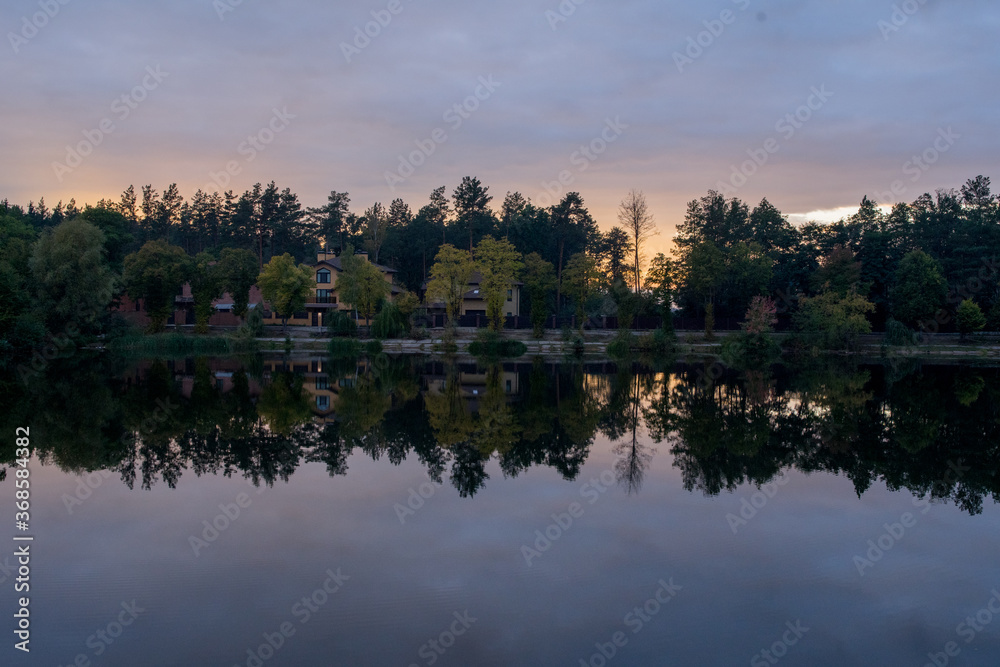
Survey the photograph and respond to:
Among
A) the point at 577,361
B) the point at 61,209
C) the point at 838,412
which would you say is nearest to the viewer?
the point at 838,412

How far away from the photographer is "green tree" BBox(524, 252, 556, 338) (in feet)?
196

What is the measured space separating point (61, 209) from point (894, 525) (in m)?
139

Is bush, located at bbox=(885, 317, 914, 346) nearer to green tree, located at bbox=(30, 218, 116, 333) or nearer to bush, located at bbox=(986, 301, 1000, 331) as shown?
bush, located at bbox=(986, 301, 1000, 331)

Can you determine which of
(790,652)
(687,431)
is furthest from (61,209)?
(790,652)

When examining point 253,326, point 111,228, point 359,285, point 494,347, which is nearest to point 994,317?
point 494,347

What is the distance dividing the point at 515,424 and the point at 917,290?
53909 millimetres

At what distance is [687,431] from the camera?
61.1ft

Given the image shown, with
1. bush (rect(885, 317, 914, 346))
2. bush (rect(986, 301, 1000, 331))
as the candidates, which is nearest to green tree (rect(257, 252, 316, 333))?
bush (rect(885, 317, 914, 346))

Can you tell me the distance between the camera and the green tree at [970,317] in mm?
57469

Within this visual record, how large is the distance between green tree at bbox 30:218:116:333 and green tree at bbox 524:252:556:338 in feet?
107

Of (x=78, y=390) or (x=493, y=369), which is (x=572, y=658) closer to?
(x=78, y=390)

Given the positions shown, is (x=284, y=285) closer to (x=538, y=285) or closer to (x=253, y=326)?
(x=253, y=326)

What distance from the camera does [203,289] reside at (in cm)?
6028

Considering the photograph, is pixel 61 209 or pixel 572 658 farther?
pixel 61 209
